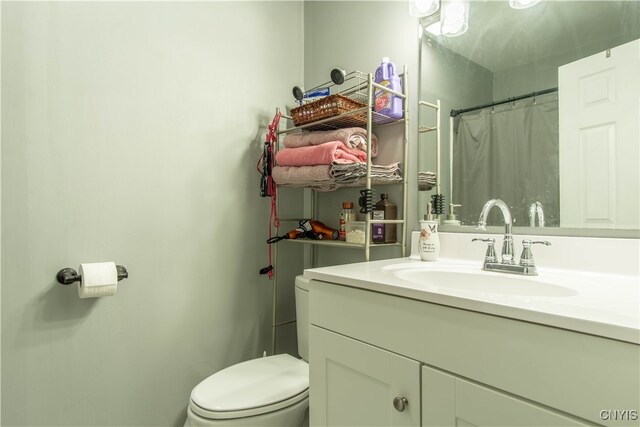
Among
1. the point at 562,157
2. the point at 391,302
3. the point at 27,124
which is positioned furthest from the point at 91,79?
the point at 562,157

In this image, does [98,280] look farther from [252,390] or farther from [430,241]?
[430,241]

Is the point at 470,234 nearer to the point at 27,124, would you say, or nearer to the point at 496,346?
the point at 496,346

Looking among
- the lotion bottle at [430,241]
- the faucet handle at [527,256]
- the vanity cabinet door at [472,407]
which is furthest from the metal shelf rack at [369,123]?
the vanity cabinet door at [472,407]

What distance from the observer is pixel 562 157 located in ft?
3.18

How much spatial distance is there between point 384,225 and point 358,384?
2.22 feet

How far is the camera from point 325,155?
127 cm

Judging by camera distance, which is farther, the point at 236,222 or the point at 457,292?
the point at 236,222


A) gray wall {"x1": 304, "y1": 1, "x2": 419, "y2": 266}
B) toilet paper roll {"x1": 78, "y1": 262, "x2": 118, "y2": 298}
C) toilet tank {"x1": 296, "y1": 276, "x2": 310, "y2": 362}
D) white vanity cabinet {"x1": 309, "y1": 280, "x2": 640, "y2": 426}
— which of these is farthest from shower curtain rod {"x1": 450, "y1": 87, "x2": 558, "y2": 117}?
toilet paper roll {"x1": 78, "y1": 262, "x2": 118, "y2": 298}

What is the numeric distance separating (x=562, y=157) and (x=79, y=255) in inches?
63.6

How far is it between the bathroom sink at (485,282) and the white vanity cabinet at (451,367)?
0.14m

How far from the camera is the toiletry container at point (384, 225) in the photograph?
133cm

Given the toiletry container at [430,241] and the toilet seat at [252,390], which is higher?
the toiletry container at [430,241]

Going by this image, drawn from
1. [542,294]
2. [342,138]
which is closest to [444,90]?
[342,138]

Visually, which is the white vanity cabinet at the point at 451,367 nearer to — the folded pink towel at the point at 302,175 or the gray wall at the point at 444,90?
the folded pink towel at the point at 302,175
